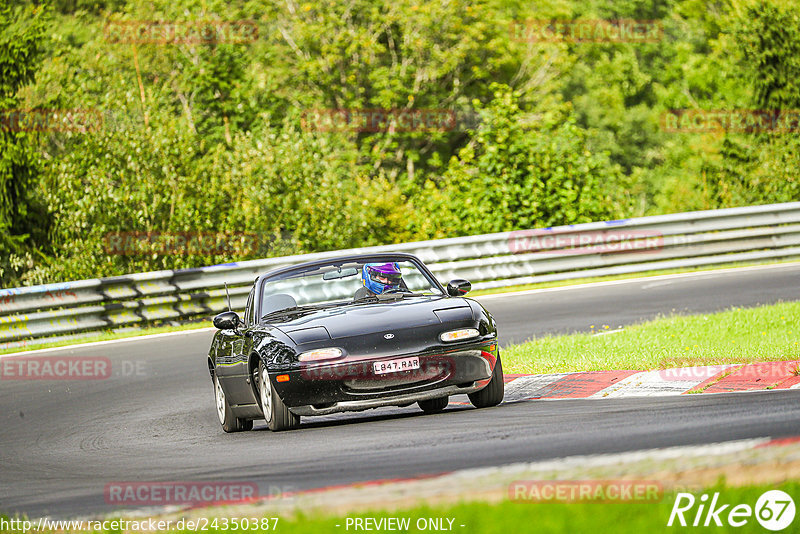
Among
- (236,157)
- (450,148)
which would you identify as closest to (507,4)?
(450,148)

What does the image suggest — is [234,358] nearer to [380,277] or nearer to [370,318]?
[380,277]

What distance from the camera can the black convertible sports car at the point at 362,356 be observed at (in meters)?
8.44

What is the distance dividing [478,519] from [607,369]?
20.2 feet

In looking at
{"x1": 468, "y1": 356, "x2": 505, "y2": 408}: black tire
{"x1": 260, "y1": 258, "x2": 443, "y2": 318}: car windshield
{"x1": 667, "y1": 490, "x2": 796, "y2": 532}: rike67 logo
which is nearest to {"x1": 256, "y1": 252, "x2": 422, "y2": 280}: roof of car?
{"x1": 260, "y1": 258, "x2": 443, "y2": 318}: car windshield

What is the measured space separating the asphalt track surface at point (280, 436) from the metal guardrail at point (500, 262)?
4575 millimetres

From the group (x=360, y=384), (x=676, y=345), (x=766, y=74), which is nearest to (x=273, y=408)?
(x=360, y=384)

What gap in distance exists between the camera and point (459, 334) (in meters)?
8.68

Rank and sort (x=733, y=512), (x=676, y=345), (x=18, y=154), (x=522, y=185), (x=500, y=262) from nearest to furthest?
(x=733, y=512) < (x=676, y=345) < (x=500, y=262) < (x=18, y=154) < (x=522, y=185)

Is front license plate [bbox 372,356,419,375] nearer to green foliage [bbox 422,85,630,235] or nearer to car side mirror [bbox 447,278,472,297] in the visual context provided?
car side mirror [bbox 447,278,472,297]

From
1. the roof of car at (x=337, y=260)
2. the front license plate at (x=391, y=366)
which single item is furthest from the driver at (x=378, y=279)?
the front license plate at (x=391, y=366)

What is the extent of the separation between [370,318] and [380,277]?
109cm

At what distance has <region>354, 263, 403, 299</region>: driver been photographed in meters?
9.72

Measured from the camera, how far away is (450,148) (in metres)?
49.3

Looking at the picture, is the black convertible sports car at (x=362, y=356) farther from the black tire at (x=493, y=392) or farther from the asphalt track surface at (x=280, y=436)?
the asphalt track surface at (x=280, y=436)
